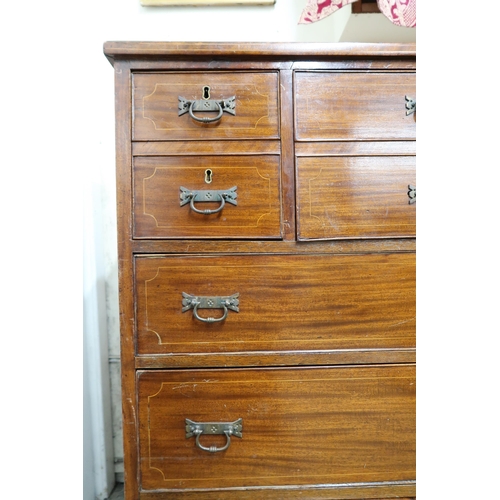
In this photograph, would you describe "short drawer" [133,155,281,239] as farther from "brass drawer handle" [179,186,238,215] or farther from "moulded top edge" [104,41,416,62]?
"moulded top edge" [104,41,416,62]

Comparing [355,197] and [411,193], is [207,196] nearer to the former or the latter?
[355,197]

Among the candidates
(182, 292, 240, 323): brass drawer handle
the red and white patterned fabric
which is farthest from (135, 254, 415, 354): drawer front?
the red and white patterned fabric

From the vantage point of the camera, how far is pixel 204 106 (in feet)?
3.24

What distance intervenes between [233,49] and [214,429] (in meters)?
0.84

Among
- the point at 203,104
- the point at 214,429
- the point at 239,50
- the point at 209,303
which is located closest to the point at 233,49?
the point at 239,50

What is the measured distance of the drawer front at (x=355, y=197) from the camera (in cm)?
101

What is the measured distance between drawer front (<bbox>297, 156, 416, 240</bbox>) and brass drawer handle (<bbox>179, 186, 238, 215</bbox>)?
15 centimetres

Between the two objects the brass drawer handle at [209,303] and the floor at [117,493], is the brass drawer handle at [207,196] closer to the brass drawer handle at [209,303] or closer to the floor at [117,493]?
the brass drawer handle at [209,303]

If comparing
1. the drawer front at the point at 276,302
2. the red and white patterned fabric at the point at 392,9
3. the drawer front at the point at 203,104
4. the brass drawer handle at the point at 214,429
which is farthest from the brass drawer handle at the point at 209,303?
the red and white patterned fabric at the point at 392,9

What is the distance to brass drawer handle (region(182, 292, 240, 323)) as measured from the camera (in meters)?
0.99

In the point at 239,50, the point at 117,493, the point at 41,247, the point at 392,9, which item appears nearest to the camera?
the point at 41,247
